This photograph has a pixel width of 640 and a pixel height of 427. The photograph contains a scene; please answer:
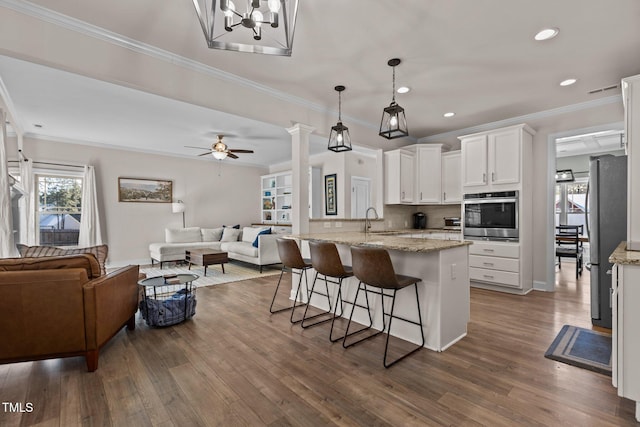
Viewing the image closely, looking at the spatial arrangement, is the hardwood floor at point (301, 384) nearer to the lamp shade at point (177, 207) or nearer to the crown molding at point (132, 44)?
the crown molding at point (132, 44)

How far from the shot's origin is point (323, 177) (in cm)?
769

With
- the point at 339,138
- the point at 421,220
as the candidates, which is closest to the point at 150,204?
the point at 339,138

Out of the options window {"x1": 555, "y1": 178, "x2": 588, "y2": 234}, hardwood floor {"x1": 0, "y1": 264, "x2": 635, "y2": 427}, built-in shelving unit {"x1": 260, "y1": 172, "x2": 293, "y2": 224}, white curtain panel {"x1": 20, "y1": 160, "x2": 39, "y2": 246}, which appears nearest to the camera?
hardwood floor {"x1": 0, "y1": 264, "x2": 635, "y2": 427}

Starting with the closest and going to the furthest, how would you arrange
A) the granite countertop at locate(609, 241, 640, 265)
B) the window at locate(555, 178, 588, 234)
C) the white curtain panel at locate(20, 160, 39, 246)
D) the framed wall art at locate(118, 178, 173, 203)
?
the granite countertop at locate(609, 241, 640, 265), the white curtain panel at locate(20, 160, 39, 246), the framed wall art at locate(118, 178, 173, 203), the window at locate(555, 178, 588, 234)

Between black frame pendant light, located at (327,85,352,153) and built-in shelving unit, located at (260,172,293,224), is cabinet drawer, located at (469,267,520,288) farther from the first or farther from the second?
built-in shelving unit, located at (260,172,293,224)

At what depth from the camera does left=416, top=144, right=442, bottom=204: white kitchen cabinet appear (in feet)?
17.6

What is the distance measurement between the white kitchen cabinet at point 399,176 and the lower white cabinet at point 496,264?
55.6 inches

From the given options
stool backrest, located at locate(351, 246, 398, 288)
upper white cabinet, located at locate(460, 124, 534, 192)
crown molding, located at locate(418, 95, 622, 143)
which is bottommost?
stool backrest, located at locate(351, 246, 398, 288)

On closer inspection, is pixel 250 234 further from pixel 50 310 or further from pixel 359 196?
pixel 50 310

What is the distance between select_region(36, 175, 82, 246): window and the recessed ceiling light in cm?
804

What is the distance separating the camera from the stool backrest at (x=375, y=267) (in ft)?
7.57

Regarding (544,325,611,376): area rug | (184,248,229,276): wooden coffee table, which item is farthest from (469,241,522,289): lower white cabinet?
(184,248,229,276): wooden coffee table

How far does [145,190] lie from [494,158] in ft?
23.8

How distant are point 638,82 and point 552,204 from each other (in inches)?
114
